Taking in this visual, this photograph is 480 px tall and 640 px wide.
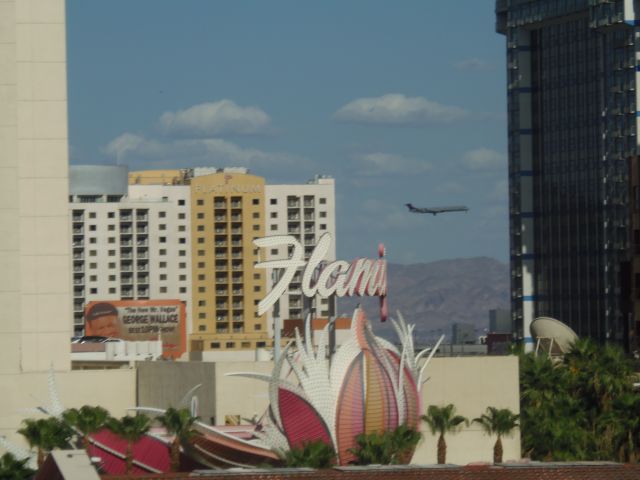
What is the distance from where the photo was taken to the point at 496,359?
385 feet

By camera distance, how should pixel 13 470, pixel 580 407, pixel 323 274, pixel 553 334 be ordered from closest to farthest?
pixel 13 470 < pixel 323 274 < pixel 580 407 < pixel 553 334

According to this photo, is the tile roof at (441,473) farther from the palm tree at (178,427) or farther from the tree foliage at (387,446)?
the palm tree at (178,427)

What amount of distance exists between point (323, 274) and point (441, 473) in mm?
33709

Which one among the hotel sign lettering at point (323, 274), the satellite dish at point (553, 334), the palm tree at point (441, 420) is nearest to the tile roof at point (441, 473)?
the hotel sign lettering at point (323, 274)

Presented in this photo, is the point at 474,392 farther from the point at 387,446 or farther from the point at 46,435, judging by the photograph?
the point at 46,435

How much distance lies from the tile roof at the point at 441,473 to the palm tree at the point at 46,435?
20476 mm

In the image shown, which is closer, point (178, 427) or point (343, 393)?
point (178, 427)

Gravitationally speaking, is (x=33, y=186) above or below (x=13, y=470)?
above

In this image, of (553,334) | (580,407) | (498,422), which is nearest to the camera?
(498,422)

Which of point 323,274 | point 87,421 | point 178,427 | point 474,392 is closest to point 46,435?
point 87,421

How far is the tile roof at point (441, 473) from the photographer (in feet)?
251

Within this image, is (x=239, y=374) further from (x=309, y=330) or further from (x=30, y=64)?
(x=30, y=64)

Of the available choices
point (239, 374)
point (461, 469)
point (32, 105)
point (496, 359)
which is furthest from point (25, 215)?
point (461, 469)

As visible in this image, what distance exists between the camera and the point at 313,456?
91.8 metres
